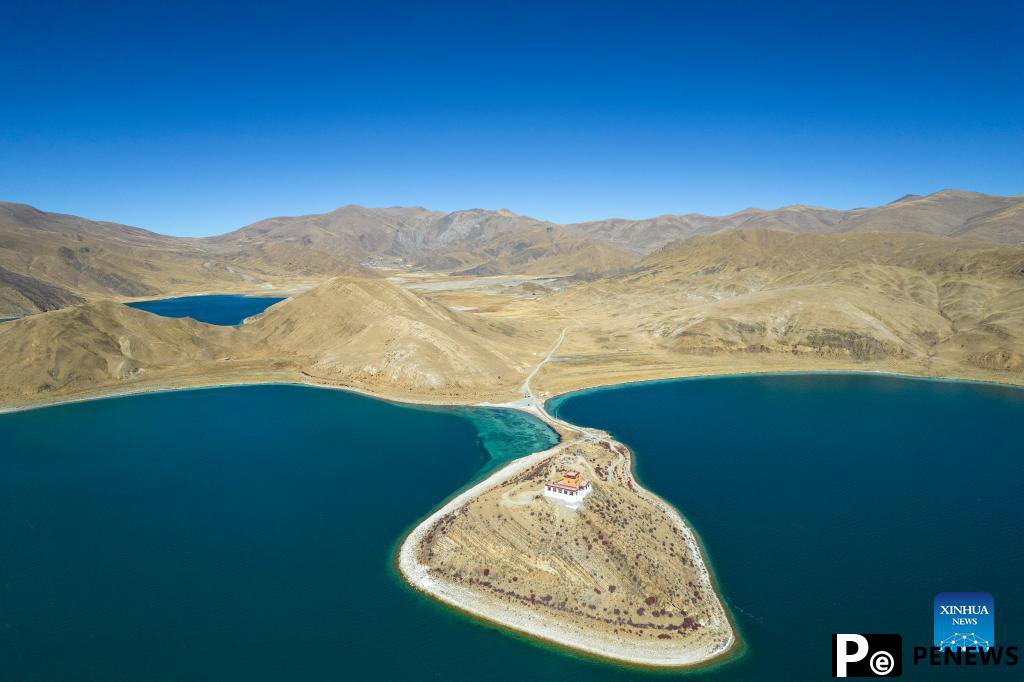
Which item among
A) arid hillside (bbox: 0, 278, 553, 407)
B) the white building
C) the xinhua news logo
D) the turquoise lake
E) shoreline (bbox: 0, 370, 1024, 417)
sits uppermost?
arid hillside (bbox: 0, 278, 553, 407)

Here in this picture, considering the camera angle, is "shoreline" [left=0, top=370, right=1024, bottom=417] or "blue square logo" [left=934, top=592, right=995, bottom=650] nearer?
"blue square logo" [left=934, top=592, right=995, bottom=650]

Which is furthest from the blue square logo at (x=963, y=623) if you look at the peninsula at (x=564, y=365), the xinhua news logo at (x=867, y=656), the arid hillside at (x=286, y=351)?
the arid hillside at (x=286, y=351)

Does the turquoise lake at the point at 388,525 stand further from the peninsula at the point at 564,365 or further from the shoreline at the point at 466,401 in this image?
the shoreline at the point at 466,401

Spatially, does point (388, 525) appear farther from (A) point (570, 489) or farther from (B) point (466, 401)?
(B) point (466, 401)

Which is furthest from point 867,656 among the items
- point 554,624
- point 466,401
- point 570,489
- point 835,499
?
point 466,401

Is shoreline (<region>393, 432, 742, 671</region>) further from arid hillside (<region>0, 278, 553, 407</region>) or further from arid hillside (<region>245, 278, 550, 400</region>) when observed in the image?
arid hillside (<region>245, 278, 550, 400</region>)

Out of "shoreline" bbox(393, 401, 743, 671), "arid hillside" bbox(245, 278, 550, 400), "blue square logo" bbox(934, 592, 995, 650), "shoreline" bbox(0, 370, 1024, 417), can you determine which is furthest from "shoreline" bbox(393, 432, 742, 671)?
"arid hillside" bbox(245, 278, 550, 400)
